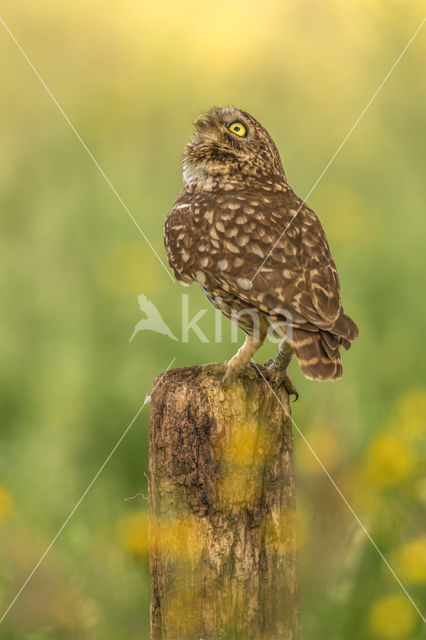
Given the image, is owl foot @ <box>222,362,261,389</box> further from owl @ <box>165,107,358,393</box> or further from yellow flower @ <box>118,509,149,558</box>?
yellow flower @ <box>118,509,149,558</box>

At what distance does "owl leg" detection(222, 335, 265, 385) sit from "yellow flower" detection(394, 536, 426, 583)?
0.88m

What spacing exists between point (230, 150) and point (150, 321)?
1.07 metres

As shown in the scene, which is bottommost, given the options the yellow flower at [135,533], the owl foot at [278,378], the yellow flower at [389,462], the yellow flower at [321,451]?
the yellow flower at [135,533]

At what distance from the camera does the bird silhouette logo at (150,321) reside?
4365 mm

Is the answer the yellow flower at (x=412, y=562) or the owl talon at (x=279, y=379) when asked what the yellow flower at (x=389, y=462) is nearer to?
the yellow flower at (x=412, y=562)

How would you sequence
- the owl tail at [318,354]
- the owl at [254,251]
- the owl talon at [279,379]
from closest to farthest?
the owl tail at [318,354] < the owl at [254,251] < the owl talon at [279,379]

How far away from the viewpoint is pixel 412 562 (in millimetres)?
2721

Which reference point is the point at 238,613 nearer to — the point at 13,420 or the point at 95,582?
the point at 95,582

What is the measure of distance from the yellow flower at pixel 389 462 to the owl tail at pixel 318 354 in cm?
35

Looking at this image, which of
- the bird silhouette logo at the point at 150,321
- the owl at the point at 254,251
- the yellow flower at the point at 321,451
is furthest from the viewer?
the bird silhouette logo at the point at 150,321
